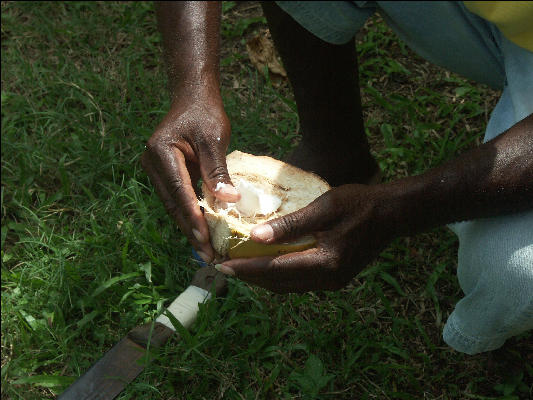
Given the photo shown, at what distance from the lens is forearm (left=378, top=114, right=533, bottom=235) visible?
4.90 ft

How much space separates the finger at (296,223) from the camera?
1541 mm

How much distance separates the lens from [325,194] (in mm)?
1584

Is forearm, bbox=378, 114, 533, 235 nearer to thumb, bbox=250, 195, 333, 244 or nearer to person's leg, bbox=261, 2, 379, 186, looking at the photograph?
thumb, bbox=250, 195, 333, 244

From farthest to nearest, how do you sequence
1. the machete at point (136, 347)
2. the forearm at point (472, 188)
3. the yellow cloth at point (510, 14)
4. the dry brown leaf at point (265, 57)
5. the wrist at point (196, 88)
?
1. the dry brown leaf at point (265, 57)
2. the machete at point (136, 347)
3. the wrist at point (196, 88)
4. the forearm at point (472, 188)
5. the yellow cloth at point (510, 14)

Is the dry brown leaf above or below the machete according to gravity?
above

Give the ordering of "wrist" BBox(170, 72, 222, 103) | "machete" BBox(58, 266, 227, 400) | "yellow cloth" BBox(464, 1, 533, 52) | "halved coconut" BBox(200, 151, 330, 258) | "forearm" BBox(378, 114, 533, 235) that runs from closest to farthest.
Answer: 1. "yellow cloth" BBox(464, 1, 533, 52)
2. "forearm" BBox(378, 114, 533, 235)
3. "halved coconut" BBox(200, 151, 330, 258)
4. "wrist" BBox(170, 72, 222, 103)
5. "machete" BBox(58, 266, 227, 400)

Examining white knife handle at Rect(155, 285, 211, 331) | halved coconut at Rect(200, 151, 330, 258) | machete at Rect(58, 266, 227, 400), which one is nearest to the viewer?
halved coconut at Rect(200, 151, 330, 258)

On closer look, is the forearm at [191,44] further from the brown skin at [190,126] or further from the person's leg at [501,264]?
the person's leg at [501,264]

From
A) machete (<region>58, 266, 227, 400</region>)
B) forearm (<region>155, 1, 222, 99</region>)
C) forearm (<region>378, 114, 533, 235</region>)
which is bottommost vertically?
machete (<region>58, 266, 227, 400</region>)

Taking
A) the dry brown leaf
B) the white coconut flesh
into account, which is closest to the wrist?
the white coconut flesh

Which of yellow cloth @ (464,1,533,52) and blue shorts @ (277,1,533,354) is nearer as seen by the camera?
yellow cloth @ (464,1,533,52)

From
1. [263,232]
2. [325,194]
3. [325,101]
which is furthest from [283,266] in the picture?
[325,101]

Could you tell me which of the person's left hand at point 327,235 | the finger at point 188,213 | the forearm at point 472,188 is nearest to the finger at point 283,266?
the person's left hand at point 327,235

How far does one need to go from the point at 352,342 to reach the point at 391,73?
1.37m
